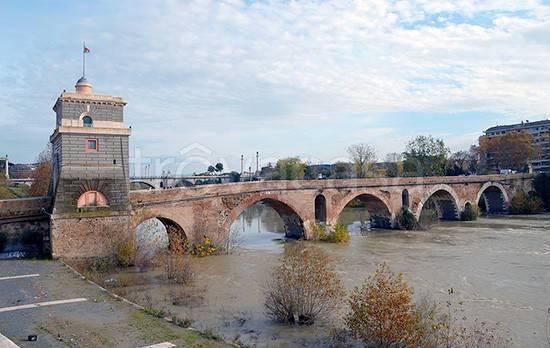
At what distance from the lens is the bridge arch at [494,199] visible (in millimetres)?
39994

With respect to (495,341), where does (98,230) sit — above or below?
above

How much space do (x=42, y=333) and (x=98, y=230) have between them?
28.6 ft

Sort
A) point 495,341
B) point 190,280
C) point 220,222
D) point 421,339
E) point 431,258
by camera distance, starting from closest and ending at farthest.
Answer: point 421,339
point 495,341
point 190,280
point 431,258
point 220,222

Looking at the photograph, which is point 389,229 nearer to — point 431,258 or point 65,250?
point 431,258

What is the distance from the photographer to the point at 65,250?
643 inches

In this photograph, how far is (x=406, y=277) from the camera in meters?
16.5

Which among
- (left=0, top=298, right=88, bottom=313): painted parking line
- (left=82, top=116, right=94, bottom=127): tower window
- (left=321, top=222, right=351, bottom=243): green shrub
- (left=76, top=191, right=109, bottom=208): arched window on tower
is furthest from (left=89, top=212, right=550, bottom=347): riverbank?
(left=82, top=116, right=94, bottom=127): tower window

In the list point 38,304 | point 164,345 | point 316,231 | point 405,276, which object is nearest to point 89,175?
point 38,304

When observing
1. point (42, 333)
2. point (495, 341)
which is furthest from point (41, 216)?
point (495, 341)

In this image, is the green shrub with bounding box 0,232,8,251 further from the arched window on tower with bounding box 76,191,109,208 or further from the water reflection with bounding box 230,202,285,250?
the water reflection with bounding box 230,202,285,250

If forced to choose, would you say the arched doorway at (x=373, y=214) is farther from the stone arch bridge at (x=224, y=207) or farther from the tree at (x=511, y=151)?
the tree at (x=511, y=151)

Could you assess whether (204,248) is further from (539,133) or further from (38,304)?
(539,133)

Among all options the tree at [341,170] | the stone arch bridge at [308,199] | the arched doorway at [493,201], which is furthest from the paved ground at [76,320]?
the tree at [341,170]

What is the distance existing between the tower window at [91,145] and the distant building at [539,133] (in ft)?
218
